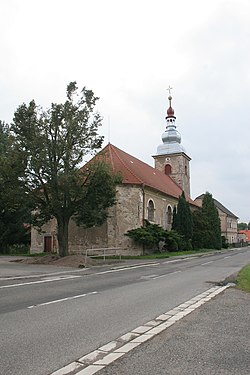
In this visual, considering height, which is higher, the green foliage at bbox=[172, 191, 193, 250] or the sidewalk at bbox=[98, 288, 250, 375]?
the green foliage at bbox=[172, 191, 193, 250]

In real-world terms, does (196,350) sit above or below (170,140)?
below

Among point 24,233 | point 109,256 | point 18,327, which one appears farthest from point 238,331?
point 24,233

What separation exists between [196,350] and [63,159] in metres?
20.6

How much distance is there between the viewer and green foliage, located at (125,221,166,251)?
3475 cm

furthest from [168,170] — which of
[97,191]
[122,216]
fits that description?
[97,191]

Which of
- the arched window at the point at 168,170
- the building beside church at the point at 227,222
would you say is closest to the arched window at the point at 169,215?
the arched window at the point at 168,170

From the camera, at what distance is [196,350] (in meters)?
5.43

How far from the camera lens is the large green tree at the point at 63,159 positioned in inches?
971

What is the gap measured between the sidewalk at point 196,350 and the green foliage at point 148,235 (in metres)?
26.7

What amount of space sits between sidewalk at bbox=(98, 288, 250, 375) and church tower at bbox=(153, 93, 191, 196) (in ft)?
176

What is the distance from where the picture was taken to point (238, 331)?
6648 millimetres

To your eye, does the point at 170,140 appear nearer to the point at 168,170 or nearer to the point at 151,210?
the point at 168,170

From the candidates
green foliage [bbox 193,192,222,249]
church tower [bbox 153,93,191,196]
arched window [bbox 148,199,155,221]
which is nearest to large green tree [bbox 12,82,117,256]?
arched window [bbox 148,199,155,221]

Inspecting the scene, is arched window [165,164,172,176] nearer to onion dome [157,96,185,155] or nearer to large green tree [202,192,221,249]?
onion dome [157,96,185,155]
